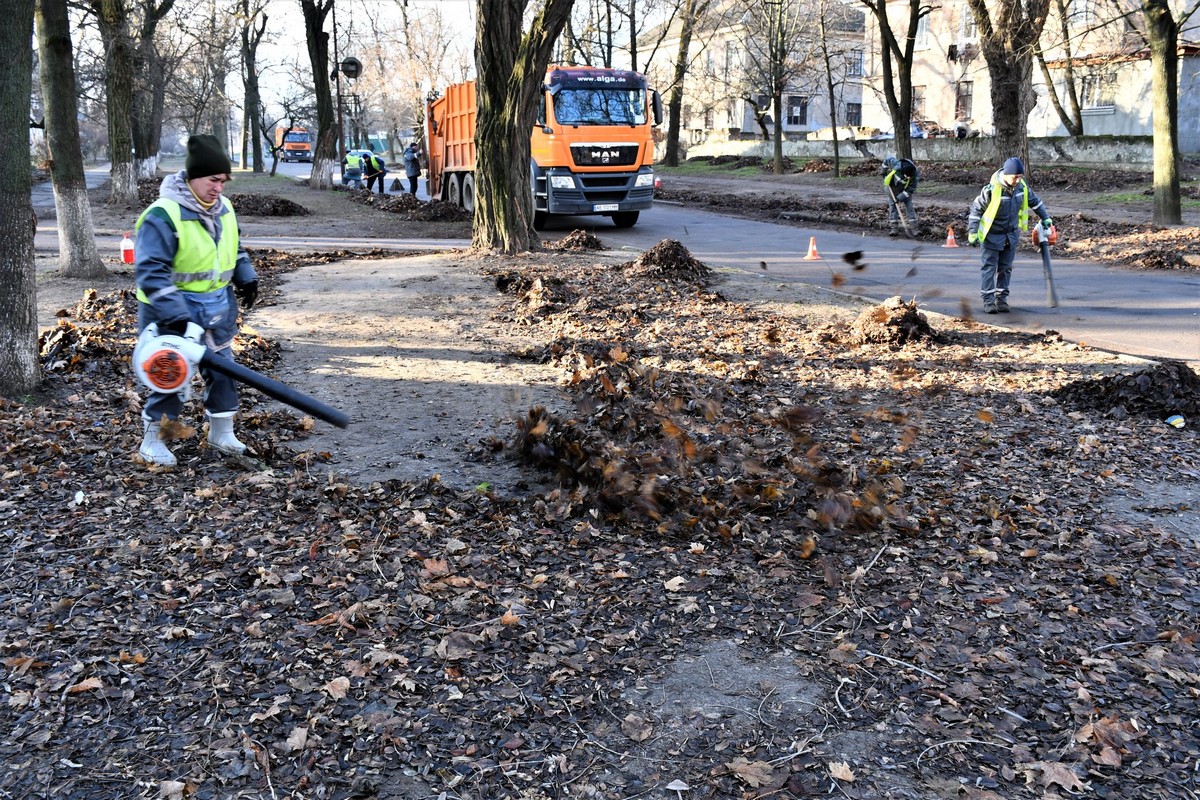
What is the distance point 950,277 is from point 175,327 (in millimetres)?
11160

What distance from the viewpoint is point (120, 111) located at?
77.8 feet

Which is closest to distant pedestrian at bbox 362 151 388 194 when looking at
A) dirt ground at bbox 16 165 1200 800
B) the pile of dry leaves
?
dirt ground at bbox 16 165 1200 800

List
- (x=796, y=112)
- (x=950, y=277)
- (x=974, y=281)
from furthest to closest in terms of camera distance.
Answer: (x=796, y=112) → (x=950, y=277) → (x=974, y=281)

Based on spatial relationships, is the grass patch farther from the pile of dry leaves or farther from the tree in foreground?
the pile of dry leaves

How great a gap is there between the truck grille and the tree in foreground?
5.12 m

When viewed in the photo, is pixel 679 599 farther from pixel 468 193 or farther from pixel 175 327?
pixel 468 193

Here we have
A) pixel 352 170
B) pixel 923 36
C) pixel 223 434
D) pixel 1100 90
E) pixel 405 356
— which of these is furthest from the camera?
pixel 923 36

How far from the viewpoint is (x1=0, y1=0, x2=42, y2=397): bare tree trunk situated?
6.62m

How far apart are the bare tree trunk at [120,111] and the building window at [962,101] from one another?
42.5 metres

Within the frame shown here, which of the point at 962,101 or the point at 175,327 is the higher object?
the point at 962,101

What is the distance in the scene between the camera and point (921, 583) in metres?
4.80

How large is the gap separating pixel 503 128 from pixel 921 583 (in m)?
11.8

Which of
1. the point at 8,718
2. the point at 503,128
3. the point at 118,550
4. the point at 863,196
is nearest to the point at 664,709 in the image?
the point at 8,718

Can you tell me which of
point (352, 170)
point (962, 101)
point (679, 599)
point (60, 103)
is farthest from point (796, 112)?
point (679, 599)
